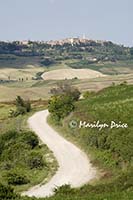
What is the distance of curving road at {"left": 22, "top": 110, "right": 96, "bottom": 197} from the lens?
117 feet

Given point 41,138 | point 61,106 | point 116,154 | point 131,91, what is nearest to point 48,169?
point 116,154

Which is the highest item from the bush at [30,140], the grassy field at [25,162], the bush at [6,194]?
the bush at [6,194]

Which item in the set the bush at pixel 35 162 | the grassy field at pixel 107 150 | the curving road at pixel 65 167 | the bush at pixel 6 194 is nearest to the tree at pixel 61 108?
the grassy field at pixel 107 150

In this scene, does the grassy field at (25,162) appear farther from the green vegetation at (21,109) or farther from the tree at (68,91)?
the tree at (68,91)

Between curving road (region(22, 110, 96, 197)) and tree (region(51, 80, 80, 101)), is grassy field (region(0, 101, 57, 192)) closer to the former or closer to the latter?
curving road (region(22, 110, 96, 197))

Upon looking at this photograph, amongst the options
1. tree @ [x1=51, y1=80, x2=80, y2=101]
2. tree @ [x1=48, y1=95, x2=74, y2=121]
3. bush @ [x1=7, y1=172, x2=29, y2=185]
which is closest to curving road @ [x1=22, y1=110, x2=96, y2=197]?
bush @ [x1=7, y1=172, x2=29, y2=185]

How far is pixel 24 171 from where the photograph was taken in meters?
41.1

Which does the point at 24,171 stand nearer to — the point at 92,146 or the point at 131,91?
the point at 92,146

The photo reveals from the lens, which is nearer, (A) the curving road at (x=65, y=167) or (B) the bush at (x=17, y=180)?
(A) the curving road at (x=65, y=167)

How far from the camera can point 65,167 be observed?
42.7 metres

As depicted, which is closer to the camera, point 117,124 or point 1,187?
point 1,187

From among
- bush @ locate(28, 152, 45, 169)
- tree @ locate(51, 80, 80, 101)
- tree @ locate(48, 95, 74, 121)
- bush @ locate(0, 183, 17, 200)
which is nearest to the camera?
bush @ locate(0, 183, 17, 200)

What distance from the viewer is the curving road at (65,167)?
3558 cm

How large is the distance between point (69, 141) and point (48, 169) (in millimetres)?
15482
